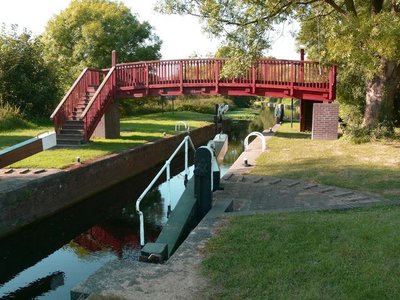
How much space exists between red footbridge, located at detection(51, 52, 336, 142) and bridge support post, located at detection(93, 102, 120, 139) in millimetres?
284

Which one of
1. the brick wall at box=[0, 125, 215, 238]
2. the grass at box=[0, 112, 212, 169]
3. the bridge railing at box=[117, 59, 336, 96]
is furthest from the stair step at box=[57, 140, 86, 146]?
the bridge railing at box=[117, 59, 336, 96]

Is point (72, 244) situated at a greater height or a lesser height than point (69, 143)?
lesser

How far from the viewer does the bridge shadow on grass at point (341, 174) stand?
9062 millimetres

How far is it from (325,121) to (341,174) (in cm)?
772

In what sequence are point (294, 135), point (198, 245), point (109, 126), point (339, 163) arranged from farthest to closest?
point (294, 135) → point (109, 126) → point (339, 163) → point (198, 245)

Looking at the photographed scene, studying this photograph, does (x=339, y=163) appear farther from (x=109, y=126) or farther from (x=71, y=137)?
(x=109, y=126)

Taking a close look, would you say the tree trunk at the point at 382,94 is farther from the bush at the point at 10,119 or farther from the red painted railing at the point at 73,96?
the bush at the point at 10,119

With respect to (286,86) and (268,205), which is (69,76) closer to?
(286,86)

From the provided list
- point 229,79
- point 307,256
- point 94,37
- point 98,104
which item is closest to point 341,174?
point 307,256

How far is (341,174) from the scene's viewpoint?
10.4 m

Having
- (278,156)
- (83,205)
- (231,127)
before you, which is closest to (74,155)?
(83,205)

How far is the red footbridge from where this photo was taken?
1720cm

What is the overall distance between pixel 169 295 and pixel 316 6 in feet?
58.5

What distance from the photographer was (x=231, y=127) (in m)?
34.6
